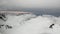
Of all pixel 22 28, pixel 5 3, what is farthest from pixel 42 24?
pixel 5 3

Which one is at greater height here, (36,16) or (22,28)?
(36,16)

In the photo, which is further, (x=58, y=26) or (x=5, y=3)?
(x=5, y=3)

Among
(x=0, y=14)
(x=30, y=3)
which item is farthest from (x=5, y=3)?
(x=30, y=3)

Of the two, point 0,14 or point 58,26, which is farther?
point 0,14

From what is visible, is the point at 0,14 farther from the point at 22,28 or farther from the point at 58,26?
the point at 58,26

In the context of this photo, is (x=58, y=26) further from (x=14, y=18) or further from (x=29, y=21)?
(x=14, y=18)

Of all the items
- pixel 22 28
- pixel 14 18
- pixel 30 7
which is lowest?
pixel 22 28
